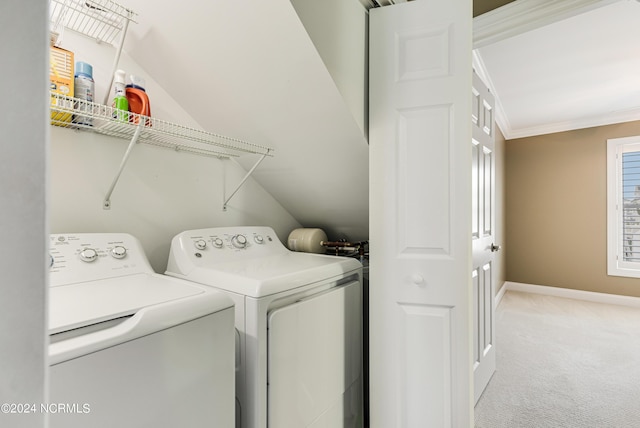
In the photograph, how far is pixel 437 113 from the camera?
132 centimetres

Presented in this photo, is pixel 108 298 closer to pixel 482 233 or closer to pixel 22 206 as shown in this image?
pixel 22 206

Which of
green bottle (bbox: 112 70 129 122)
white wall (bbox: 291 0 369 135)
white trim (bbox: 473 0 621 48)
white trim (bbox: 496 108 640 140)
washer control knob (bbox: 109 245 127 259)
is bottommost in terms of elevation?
washer control knob (bbox: 109 245 127 259)

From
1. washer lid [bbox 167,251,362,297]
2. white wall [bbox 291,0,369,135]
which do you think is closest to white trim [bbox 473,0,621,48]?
white wall [bbox 291,0,369,135]

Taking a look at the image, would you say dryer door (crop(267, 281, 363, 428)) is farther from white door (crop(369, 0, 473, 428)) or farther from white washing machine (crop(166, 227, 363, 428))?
white door (crop(369, 0, 473, 428))

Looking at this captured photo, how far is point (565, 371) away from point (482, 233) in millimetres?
1399

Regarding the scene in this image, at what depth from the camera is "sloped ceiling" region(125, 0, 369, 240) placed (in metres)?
1.21

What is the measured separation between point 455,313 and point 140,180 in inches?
63.0

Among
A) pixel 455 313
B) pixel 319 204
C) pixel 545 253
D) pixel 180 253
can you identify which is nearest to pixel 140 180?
pixel 180 253

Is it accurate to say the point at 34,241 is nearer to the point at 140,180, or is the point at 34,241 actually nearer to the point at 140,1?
the point at 140,180

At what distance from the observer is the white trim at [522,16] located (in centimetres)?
158

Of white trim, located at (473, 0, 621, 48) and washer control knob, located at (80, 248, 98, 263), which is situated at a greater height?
white trim, located at (473, 0, 621, 48)

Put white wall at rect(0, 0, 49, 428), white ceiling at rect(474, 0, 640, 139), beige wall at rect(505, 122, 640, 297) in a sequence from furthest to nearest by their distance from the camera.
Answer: beige wall at rect(505, 122, 640, 297) → white ceiling at rect(474, 0, 640, 139) → white wall at rect(0, 0, 49, 428)

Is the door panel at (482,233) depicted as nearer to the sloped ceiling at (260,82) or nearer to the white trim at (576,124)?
the sloped ceiling at (260,82)

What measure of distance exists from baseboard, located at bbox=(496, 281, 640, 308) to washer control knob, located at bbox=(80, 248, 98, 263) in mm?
4619
